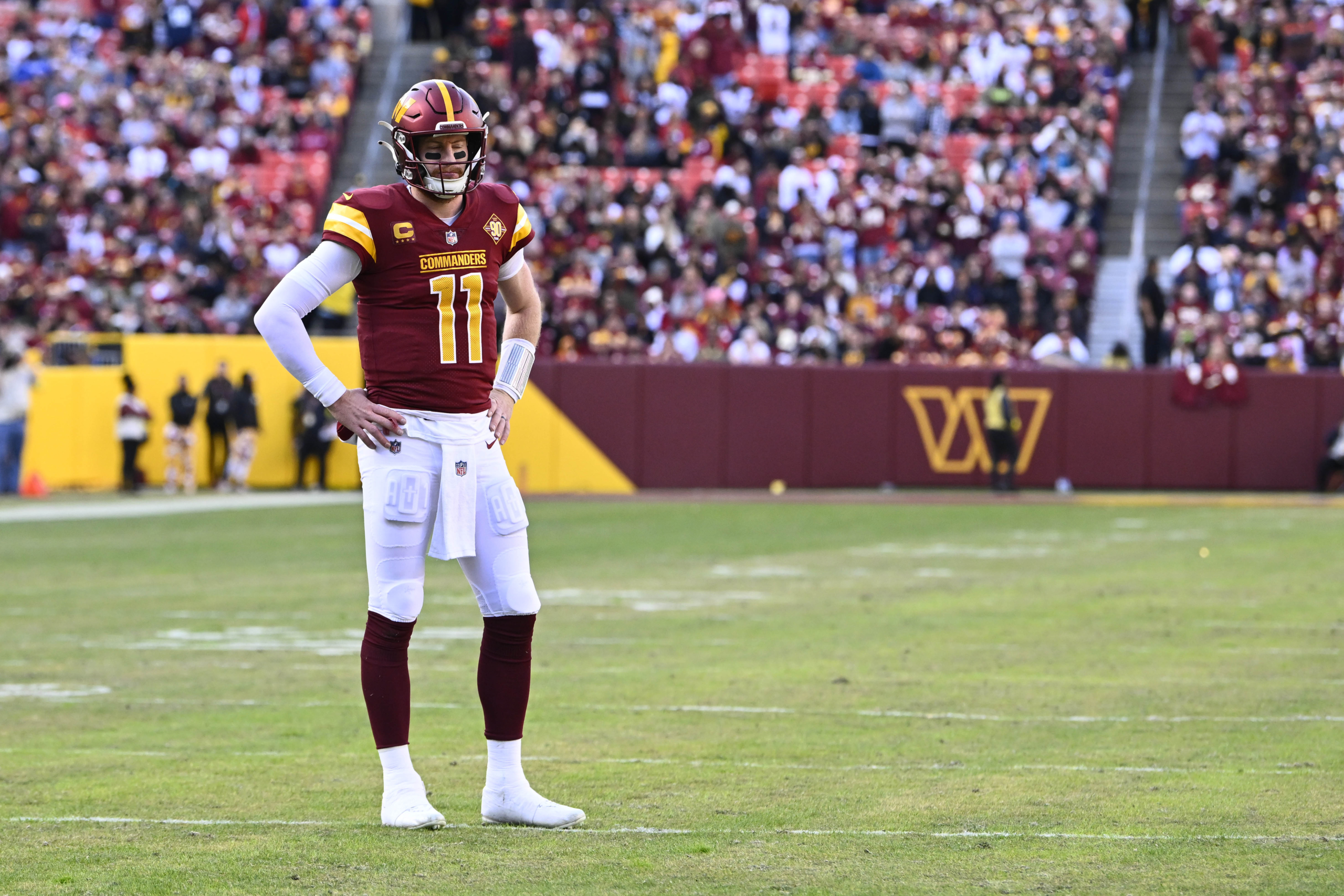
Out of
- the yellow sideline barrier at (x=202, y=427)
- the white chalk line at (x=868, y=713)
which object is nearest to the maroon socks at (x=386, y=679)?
the white chalk line at (x=868, y=713)

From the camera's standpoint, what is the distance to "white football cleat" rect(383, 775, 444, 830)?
5766 millimetres

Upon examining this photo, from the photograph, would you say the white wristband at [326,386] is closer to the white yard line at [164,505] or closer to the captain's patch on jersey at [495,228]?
the captain's patch on jersey at [495,228]

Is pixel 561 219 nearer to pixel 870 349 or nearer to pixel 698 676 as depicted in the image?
pixel 870 349

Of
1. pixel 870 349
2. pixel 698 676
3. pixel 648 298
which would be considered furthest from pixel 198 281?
pixel 698 676

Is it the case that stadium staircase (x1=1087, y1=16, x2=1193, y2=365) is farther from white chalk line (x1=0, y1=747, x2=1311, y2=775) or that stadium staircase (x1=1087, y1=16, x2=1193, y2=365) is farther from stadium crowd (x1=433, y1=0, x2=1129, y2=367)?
white chalk line (x1=0, y1=747, x2=1311, y2=775)

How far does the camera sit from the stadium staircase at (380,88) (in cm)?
3469

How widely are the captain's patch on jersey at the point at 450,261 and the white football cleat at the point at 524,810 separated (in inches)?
62.1

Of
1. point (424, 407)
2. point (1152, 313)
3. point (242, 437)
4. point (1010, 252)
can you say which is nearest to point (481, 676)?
point (424, 407)

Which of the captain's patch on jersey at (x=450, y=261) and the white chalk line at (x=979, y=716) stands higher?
the captain's patch on jersey at (x=450, y=261)

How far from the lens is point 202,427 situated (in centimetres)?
2750

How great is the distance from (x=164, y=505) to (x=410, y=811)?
1862 centimetres

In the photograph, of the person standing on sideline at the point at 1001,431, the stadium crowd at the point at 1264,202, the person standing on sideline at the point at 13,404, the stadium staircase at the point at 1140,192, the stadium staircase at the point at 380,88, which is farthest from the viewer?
the stadium staircase at the point at 380,88

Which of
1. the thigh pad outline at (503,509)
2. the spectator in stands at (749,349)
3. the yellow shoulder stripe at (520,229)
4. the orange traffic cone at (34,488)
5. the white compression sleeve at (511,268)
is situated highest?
the yellow shoulder stripe at (520,229)

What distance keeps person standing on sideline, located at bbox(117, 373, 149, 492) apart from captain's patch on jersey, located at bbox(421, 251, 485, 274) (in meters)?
20.7
